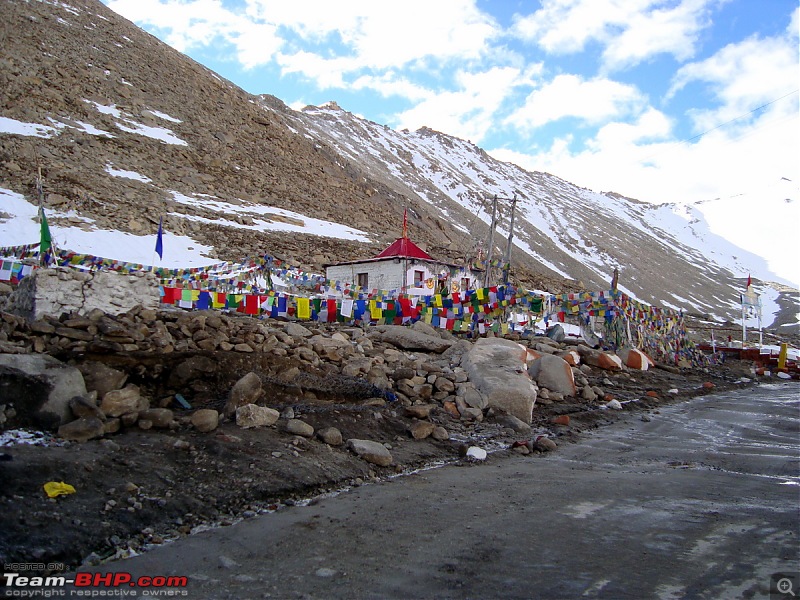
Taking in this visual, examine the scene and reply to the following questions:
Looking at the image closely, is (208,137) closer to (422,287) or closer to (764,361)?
(422,287)

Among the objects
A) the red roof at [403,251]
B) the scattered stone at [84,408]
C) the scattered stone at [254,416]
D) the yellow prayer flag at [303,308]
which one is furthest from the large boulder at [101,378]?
the red roof at [403,251]

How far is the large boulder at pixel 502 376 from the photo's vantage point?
8891mm

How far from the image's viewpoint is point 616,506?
484cm

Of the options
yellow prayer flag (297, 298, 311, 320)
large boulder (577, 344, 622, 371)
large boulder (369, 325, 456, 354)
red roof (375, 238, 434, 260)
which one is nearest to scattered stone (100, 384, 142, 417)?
large boulder (369, 325, 456, 354)

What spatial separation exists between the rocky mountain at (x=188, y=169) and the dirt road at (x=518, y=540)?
64.5 feet

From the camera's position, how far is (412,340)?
12.4m

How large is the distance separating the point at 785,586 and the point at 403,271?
26.0 m

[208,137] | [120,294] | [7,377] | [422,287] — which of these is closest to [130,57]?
[208,137]

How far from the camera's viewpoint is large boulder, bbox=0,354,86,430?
5148mm

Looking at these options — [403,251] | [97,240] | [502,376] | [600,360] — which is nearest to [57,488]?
[502,376]

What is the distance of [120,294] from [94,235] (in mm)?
22055

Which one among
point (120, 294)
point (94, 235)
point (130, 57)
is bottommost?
point (120, 294)

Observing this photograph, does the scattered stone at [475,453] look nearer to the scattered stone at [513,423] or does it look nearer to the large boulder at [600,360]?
the scattered stone at [513,423]

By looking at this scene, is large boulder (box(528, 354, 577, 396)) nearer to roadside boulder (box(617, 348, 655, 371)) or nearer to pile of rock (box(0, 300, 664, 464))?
pile of rock (box(0, 300, 664, 464))
